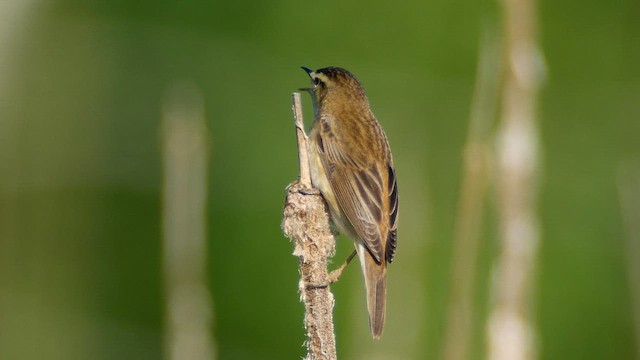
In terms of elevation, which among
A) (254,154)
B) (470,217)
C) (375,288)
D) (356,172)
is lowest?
(375,288)

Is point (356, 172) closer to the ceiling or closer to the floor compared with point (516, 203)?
closer to the ceiling

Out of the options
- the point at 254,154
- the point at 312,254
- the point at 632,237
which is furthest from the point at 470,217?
the point at 254,154

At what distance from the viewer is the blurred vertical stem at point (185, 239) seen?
2.89m

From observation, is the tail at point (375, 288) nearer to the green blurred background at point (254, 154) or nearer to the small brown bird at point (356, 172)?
the small brown bird at point (356, 172)

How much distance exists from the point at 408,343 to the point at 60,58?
15.4ft

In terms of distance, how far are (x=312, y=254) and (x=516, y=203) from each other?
2.61 feet

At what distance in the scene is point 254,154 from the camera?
20.1 ft

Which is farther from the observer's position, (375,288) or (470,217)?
(375,288)

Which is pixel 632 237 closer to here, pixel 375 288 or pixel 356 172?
pixel 375 288

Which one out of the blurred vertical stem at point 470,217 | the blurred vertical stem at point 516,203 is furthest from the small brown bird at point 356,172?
the blurred vertical stem at point 516,203

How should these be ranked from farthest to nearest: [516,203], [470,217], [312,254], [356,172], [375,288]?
[356,172] < [375,288] < [312,254] < [470,217] < [516,203]

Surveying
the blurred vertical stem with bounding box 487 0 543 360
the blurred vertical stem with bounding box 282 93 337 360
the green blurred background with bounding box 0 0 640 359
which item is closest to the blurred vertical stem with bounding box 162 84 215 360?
the blurred vertical stem with bounding box 282 93 337 360

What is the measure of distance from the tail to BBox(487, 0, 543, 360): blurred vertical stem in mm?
1165

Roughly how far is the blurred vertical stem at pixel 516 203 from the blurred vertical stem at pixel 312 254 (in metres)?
0.45
